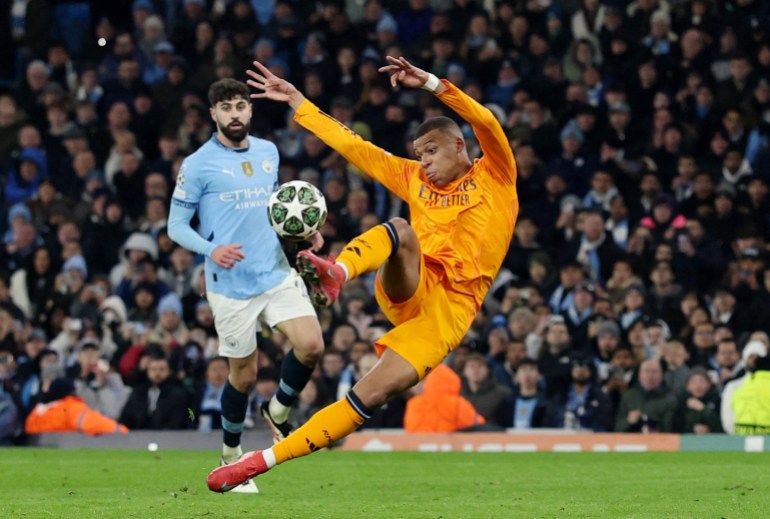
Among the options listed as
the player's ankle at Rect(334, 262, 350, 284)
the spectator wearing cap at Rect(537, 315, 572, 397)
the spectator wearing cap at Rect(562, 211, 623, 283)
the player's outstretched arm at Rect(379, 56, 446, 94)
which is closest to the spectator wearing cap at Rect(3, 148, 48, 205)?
the spectator wearing cap at Rect(562, 211, 623, 283)

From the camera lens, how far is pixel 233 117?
432 inches

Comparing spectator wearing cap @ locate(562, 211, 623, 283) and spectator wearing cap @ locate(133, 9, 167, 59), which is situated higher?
spectator wearing cap @ locate(133, 9, 167, 59)

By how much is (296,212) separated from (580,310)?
9.40 m

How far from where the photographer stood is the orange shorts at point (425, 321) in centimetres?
898

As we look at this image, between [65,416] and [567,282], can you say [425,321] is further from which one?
[567,282]

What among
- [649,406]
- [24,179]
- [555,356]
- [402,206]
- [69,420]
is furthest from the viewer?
[24,179]

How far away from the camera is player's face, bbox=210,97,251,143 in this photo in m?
10.9

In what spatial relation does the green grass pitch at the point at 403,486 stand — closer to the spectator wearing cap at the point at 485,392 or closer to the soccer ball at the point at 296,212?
the spectator wearing cap at the point at 485,392

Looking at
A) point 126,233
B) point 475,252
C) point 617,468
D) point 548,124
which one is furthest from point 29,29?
point 475,252

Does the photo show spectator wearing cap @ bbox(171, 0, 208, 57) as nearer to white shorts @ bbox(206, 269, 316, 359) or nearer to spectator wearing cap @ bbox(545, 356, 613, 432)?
spectator wearing cap @ bbox(545, 356, 613, 432)

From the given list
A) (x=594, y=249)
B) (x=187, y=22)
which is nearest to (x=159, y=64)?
(x=187, y=22)

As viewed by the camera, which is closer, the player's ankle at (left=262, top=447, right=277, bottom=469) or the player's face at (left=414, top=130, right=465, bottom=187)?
the player's ankle at (left=262, top=447, right=277, bottom=469)

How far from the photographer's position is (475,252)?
9352 millimetres

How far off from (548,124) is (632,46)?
1.73 metres
